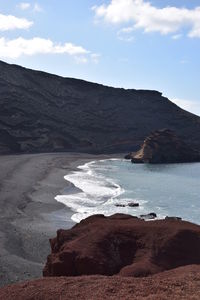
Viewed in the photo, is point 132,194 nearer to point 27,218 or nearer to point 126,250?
point 27,218

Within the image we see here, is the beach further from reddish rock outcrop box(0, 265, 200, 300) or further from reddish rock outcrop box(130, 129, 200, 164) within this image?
reddish rock outcrop box(130, 129, 200, 164)

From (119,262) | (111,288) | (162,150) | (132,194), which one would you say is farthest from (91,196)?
(162,150)

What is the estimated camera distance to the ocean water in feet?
130

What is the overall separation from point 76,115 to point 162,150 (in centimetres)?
3607

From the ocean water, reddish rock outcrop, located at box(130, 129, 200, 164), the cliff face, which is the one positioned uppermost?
the cliff face

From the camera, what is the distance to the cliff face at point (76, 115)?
114 meters

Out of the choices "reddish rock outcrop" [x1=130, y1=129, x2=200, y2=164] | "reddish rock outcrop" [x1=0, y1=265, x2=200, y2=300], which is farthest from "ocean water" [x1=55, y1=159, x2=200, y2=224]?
"reddish rock outcrop" [x1=130, y1=129, x2=200, y2=164]

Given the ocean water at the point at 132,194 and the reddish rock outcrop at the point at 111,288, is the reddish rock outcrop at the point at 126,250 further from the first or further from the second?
the ocean water at the point at 132,194

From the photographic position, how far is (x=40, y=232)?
29.3 m

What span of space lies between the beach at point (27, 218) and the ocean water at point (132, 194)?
5.32 feet

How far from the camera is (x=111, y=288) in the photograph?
10359 millimetres

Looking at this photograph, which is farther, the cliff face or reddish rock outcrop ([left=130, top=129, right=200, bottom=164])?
the cliff face

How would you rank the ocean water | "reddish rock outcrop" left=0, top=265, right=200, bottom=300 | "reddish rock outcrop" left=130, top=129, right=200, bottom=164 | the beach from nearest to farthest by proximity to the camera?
"reddish rock outcrop" left=0, top=265, right=200, bottom=300
the beach
the ocean water
"reddish rock outcrop" left=130, top=129, right=200, bottom=164

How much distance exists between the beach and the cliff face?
46034 mm
